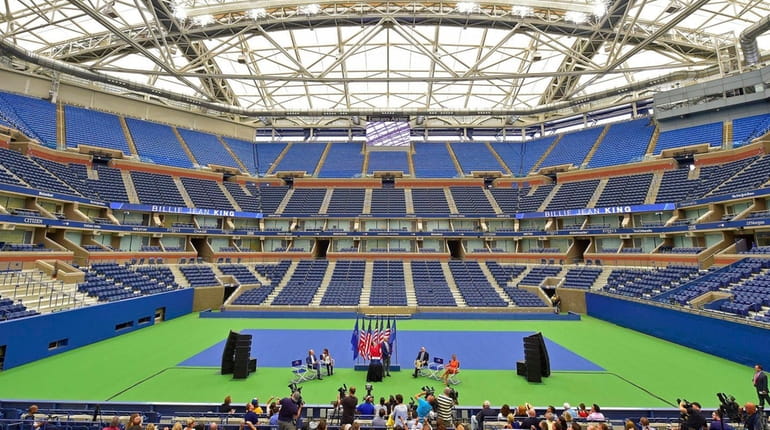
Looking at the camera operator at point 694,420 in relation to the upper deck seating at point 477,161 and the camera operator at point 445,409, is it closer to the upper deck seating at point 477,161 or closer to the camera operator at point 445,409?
the camera operator at point 445,409

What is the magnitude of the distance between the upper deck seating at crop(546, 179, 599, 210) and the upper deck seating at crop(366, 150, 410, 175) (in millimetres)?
18895

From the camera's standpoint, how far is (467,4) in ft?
87.1

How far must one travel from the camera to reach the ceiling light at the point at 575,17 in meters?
26.6

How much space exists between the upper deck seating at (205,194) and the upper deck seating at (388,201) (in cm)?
1704

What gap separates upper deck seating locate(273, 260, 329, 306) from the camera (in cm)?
2897

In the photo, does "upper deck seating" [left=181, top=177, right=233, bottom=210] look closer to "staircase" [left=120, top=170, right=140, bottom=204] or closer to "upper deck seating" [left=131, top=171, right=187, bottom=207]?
"upper deck seating" [left=131, top=171, right=187, bottom=207]

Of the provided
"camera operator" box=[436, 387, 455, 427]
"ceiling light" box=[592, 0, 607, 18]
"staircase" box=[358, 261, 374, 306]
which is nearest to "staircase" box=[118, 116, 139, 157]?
"staircase" box=[358, 261, 374, 306]

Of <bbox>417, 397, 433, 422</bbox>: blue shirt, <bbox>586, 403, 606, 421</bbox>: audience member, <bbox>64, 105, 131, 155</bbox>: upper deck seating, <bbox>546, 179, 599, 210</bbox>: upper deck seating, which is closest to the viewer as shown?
<bbox>586, 403, 606, 421</bbox>: audience member

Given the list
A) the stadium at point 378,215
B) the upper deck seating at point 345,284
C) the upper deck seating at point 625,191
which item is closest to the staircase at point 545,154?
the stadium at point 378,215

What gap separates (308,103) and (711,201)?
42.1m

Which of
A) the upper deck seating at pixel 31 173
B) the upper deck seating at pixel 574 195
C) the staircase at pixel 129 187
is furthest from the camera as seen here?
the upper deck seating at pixel 574 195

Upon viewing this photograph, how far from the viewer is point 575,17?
2681 centimetres

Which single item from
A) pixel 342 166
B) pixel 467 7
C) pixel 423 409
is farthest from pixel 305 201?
pixel 423 409

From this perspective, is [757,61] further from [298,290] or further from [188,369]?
[188,369]
